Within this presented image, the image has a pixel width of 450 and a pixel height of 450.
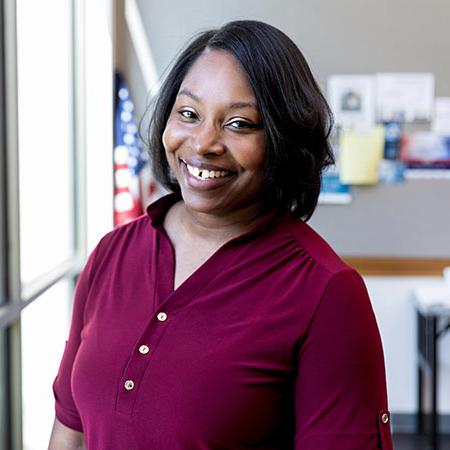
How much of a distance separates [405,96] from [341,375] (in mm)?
2821

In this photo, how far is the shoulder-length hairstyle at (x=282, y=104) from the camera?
1.03 metres

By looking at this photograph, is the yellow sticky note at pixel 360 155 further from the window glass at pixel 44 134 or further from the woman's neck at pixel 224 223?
the woman's neck at pixel 224 223

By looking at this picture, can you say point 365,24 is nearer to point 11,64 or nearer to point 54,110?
point 54,110

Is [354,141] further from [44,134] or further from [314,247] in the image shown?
[314,247]

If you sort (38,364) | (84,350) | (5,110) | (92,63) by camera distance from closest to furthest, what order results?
(84,350)
(5,110)
(38,364)
(92,63)

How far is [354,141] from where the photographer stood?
3.67 m

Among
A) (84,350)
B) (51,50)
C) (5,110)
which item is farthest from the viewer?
(51,50)

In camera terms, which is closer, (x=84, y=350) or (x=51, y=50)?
(x=84, y=350)

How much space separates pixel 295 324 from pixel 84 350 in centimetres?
32

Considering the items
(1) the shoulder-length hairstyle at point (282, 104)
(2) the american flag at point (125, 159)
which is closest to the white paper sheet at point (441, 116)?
(2) the american flag at point (125, 159)

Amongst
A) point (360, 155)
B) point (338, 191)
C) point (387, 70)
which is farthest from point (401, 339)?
point (387, 70)

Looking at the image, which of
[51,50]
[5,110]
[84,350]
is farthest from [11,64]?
[84,350]

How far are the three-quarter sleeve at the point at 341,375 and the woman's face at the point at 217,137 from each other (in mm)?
191

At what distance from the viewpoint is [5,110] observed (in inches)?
90.0
